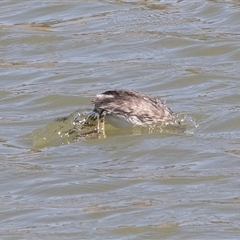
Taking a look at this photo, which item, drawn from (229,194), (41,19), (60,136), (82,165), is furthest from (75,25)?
(229,194)

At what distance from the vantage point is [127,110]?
32.4 feet

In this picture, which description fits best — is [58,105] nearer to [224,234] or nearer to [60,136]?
[60,136]

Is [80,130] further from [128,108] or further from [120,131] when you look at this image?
[128,108]

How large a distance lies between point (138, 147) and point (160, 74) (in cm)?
248

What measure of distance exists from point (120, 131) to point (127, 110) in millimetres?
321

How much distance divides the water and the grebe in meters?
0.14

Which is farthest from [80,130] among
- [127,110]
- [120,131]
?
[127,110]

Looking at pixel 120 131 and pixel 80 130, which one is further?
pixel 80 130

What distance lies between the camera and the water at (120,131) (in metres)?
8.11

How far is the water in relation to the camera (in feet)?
26.6

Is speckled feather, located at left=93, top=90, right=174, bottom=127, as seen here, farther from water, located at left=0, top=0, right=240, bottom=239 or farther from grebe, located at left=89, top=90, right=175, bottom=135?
water, located at left=0, top=0, right=240, bottom=239

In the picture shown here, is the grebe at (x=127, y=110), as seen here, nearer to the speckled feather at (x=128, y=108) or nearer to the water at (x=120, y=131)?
the speckled feather at (x=128, y=108)

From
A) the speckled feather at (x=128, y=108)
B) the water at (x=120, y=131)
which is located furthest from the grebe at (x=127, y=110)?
the water at (x=120, y=131)

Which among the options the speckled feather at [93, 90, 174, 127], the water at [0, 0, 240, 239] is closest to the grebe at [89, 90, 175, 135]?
the speckled feather at [93, 90, 174, 127]
